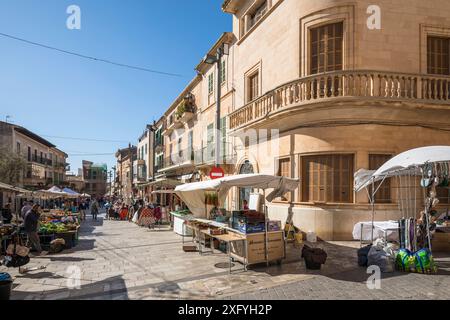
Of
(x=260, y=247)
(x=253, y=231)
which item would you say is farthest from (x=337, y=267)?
(x=253, y=231)

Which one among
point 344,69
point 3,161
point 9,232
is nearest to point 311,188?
point 344,69

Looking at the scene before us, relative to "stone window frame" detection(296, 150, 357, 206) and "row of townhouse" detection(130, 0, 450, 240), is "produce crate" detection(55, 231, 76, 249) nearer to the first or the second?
"row of townhouse" detection(130, 0, 450, 240)

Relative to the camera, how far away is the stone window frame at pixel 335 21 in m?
11.9

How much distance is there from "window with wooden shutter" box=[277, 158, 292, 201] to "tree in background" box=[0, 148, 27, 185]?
1007 inches

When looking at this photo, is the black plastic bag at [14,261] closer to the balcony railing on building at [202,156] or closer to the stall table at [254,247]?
the stall table at [254,247]

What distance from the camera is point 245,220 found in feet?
27.9

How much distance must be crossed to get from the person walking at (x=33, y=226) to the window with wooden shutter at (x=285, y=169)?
9099 millimetres

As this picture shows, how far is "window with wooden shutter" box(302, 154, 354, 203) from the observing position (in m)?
11.9

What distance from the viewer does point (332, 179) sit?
12.0m

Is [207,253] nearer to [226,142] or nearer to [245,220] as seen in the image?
[245,220]

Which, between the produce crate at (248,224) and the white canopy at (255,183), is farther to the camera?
the white canopy at (255,183)

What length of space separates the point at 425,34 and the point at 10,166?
3210 centimetres

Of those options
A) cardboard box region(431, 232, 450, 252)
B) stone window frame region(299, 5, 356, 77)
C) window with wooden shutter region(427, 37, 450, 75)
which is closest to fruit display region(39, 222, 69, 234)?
stone window frame region(299, 5, 356, 77)

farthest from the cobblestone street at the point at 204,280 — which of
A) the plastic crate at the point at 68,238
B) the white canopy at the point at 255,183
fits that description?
the white canopy at the point at 255,183
